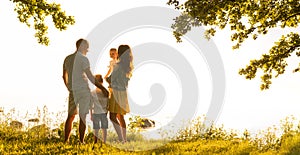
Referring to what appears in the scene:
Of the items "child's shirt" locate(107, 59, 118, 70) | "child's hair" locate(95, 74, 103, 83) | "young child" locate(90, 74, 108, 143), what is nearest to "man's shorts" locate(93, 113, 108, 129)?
"young child" locate(90, 74, 108, 143)

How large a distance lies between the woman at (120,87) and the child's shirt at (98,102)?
435 millimetres

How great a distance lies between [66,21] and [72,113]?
477 cm

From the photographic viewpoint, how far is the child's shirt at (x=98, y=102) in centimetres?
1062

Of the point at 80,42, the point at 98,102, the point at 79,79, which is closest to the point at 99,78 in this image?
the point at 98,102

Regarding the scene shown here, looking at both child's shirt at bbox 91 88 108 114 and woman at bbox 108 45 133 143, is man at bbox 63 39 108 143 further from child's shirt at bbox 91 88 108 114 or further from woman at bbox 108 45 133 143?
woman at bbox 108 45 133 143

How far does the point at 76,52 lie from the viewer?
9.65m

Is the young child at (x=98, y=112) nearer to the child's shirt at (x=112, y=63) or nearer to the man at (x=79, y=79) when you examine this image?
the man at (x=79, y=79)

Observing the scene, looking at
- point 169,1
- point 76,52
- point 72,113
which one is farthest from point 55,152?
point 169,1

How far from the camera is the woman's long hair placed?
36.0ft

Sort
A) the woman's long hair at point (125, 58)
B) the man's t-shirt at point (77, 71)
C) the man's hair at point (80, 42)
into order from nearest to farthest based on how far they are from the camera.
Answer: the man's t-shirt at point (77, 71) → the man's hair at point (80, 42) → the woman's long hair at point (125, 58)

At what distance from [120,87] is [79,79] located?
78.3 inches

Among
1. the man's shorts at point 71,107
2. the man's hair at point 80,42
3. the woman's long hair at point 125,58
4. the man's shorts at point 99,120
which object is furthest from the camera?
the woman's long hair at point 125,58

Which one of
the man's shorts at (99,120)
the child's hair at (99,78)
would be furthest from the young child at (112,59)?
the man's shorts at (99,120)

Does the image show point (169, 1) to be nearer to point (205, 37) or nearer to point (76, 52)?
point (205, 37)
